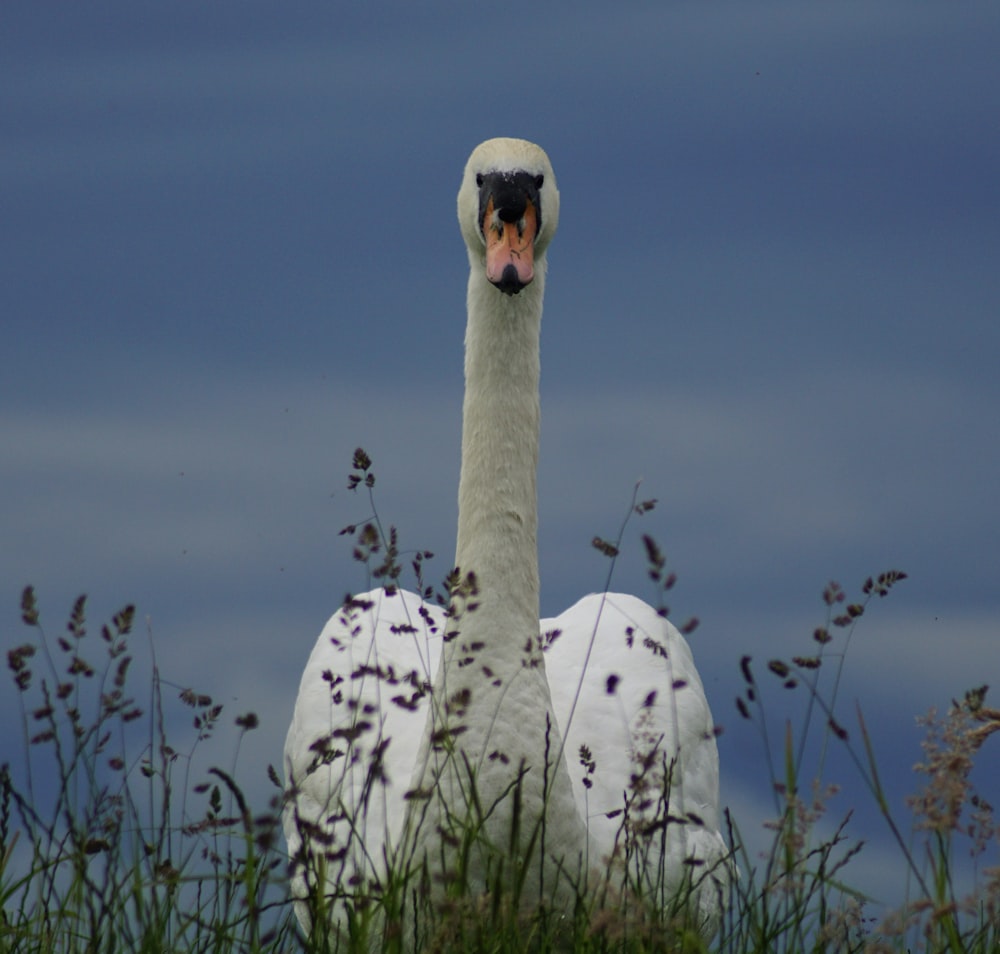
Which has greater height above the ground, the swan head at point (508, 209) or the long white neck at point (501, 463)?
the swan head at point (508, 209)

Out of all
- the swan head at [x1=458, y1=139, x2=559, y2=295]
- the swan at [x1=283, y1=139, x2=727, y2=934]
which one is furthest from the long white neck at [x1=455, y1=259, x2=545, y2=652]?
the swan head at [x1=458, y1=139, x2=559, y2=295]

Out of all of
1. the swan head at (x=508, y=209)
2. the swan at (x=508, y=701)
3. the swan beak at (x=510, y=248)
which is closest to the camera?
the swan at (x=508, y=701)

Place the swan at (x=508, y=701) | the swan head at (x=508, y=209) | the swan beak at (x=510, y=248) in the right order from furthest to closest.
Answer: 1. the swan head at (x=508, y=209)
2. the swan beak at (x=510, y=248)
3. the swan at (x=508, y=701)

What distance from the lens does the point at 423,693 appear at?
4.36 m

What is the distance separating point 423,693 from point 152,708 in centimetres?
82

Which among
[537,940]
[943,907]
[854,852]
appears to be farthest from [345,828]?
[943,907]

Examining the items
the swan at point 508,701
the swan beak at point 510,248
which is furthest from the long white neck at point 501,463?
the swan beak at point 510,248

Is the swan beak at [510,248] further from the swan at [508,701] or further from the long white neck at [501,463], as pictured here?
the long white neck at [501,463]

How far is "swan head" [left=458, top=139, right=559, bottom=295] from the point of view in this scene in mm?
5781

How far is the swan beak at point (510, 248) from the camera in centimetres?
567

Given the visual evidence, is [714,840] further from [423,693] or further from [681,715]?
[423,693]

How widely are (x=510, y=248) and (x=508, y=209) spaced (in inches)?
7.0

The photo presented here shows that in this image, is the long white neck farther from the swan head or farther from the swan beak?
the swan beak

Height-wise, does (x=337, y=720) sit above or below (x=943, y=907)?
above
